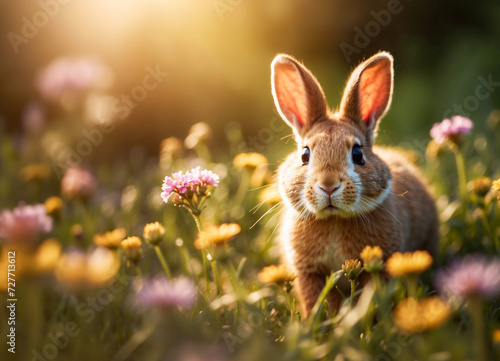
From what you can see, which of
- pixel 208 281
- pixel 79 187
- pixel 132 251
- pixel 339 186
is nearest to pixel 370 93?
pixel 339 186

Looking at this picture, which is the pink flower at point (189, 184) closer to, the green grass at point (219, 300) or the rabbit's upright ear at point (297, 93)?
the green grass at point (219, 300)

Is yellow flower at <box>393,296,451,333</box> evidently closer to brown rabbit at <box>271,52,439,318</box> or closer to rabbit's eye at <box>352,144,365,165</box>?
brown rabbit at <box>271,52,439,318</box>

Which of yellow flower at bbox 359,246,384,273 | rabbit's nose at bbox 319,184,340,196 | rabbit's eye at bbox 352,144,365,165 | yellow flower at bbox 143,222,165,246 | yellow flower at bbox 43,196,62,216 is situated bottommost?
yellow flower at bbox 359,246,384,273

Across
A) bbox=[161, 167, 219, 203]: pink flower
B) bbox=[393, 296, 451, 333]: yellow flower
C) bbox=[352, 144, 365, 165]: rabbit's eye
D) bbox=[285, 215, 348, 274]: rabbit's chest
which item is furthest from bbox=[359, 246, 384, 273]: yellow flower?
bbox=[161, 167, 219, 203]: pink flower

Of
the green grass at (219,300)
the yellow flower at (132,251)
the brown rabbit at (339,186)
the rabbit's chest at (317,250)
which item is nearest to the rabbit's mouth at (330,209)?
the brown rabbit at (339,186)

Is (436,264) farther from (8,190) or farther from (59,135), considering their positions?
(59,135)
